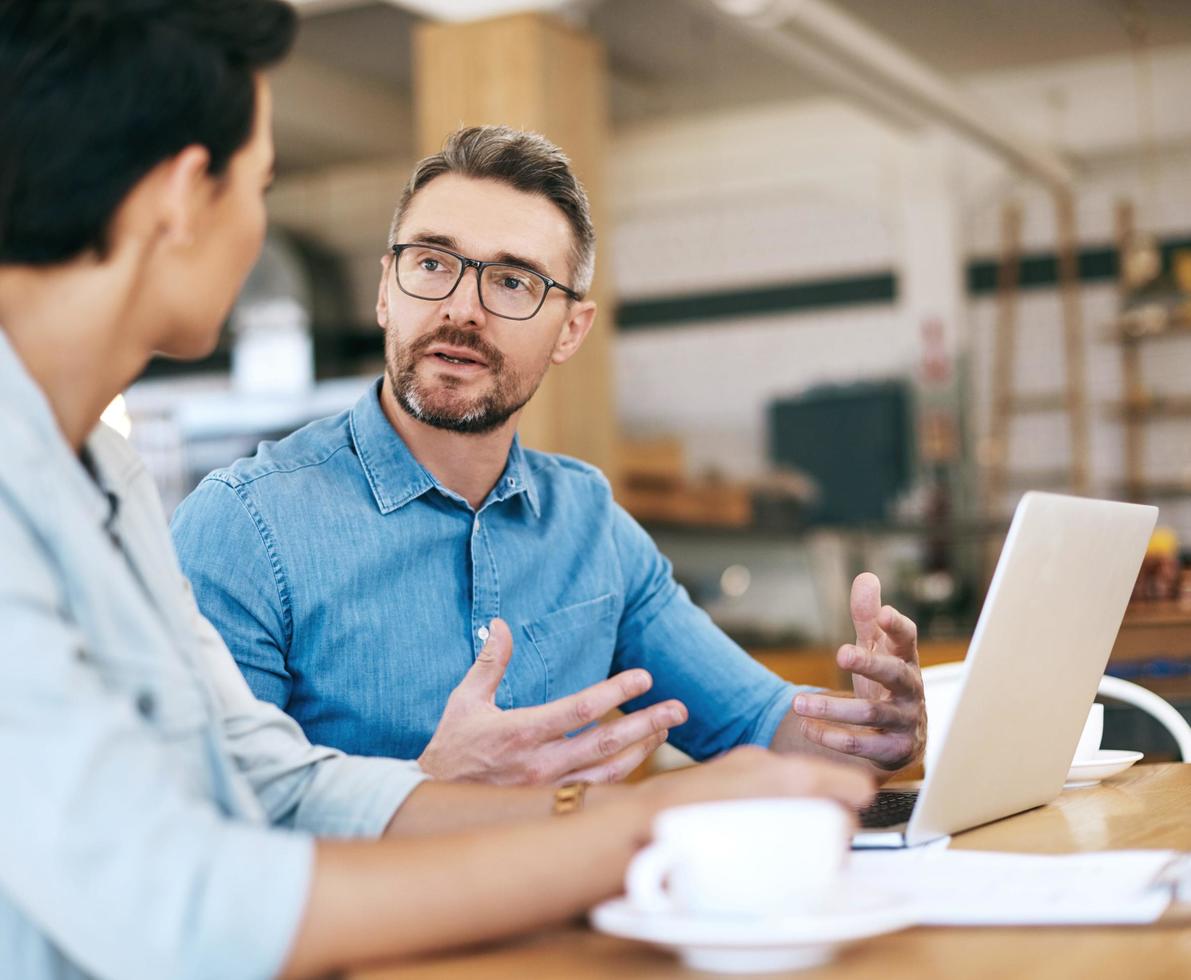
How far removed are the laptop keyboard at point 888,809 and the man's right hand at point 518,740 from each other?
0.21 m

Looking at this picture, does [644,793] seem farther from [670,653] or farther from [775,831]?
[670,653]

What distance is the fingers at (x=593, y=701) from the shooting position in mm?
1283

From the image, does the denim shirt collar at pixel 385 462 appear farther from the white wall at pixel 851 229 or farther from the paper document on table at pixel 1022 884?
the white wall at pixel 851 229

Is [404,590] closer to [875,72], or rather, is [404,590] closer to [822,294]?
[875,72]

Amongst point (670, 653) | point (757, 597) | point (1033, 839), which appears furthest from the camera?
point (757, 597)

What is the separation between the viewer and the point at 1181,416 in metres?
8.47

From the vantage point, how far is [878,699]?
63.7 inches

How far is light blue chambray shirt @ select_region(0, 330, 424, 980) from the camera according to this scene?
2.68ft

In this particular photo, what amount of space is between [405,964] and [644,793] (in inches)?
7.7

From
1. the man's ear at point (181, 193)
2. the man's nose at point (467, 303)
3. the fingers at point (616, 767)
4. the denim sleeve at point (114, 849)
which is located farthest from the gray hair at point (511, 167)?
the denim sleeve at point (114, 849)

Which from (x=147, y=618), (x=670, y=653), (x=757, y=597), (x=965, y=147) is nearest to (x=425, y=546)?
(x=670, y=653)

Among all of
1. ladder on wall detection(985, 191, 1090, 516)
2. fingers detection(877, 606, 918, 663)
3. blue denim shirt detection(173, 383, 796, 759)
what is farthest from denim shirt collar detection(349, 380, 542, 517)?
ladder on wall detection(985, 191, 1090, 516)

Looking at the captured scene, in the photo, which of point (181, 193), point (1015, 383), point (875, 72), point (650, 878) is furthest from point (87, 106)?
point (1015, 383)

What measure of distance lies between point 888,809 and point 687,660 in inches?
24.3
